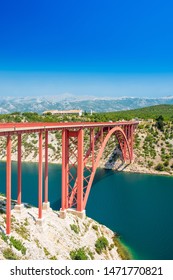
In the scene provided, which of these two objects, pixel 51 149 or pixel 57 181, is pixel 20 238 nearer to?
pixel 57 181

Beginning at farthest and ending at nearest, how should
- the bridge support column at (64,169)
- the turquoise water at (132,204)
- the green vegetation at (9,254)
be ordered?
the turquoise water at (132,204)
the bridge support column at (64,169)
the green vegetation at (9,254)

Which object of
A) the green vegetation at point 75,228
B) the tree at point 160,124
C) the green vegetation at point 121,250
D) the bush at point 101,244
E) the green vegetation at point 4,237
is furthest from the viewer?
the tree at point 160,124

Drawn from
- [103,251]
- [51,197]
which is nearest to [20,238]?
[103,251]

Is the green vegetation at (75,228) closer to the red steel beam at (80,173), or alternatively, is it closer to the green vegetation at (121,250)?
the red steel beam at (80,173)

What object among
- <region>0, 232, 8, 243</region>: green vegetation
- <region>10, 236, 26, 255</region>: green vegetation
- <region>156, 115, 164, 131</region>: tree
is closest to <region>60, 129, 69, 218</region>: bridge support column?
<region>10, 236, 26, 255</region>: green vegetation

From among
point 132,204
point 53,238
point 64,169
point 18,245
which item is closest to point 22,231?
point 18,245

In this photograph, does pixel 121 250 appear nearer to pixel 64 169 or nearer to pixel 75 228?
pixel 75 228

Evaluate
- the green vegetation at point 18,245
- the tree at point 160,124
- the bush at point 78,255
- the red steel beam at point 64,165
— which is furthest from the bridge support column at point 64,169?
the tree at point 160,124
